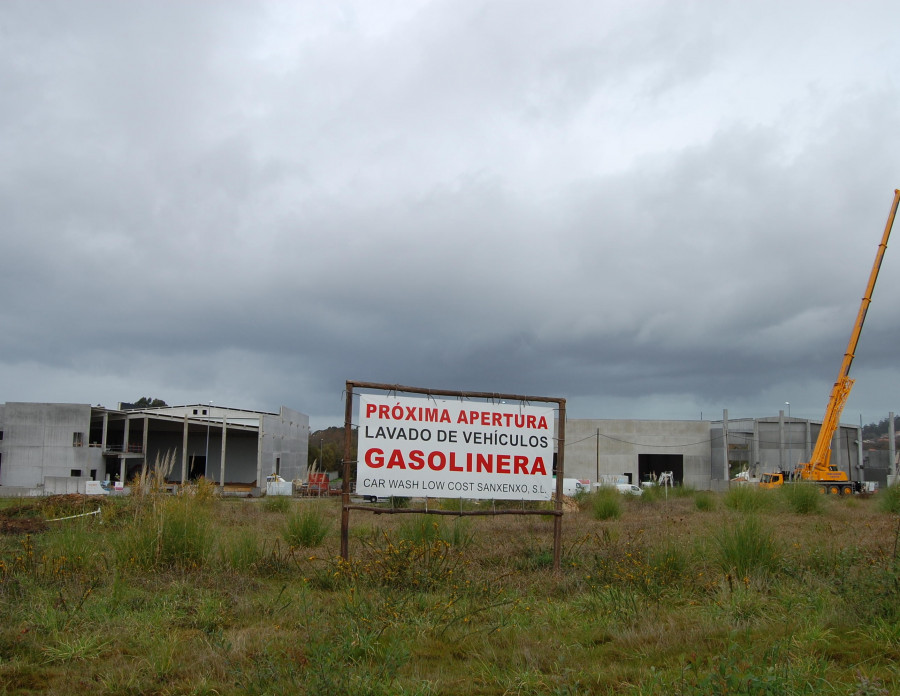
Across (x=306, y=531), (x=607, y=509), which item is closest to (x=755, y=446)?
(x=607, y=509)

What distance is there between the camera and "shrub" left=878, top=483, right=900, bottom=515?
17.6m

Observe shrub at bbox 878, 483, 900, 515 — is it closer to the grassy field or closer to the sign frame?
the grassy field

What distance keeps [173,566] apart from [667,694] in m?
6.15

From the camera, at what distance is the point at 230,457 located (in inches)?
2402

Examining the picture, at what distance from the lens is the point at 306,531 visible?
11422mm

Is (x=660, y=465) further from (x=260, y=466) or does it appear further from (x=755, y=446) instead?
(x=260, y=466)

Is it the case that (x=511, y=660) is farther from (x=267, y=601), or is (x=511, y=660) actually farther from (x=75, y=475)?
(x=75, y=475)

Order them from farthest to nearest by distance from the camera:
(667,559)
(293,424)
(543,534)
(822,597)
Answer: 1. (293,424)
2. (543,534)
3. (667,559)
4. (822,597)

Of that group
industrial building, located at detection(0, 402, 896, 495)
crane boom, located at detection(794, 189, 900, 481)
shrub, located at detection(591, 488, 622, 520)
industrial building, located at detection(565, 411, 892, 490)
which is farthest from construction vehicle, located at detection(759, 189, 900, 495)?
shrub, located at detection(591, 488, 622, 520)

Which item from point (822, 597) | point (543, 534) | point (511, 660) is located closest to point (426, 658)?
point (511, 660)

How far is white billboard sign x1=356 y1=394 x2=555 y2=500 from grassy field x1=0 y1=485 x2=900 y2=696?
954mm

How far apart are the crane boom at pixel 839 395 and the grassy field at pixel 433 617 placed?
28.1 meters

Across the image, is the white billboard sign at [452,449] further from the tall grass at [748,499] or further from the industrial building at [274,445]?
the industrial building at [274,445]

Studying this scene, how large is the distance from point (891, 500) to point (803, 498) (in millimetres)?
2347
